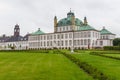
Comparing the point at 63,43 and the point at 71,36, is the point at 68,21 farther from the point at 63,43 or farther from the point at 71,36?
the point at 63,43

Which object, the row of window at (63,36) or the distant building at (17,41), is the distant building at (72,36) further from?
the distant building at (17,41)

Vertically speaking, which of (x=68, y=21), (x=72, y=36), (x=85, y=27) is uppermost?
(x=68, y=21)

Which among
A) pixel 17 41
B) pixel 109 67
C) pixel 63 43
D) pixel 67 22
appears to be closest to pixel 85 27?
pixel 67 22

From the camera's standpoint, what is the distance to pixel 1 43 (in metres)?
175

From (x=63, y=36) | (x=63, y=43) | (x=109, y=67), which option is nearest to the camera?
(x=109, y=67)

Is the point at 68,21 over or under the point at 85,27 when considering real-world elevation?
over

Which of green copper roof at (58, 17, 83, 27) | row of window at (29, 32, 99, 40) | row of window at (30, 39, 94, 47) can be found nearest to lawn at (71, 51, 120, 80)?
row of window at (30, 39, 94, 47)

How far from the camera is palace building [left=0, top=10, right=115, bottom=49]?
375 feet

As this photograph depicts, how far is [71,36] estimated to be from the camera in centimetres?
12250

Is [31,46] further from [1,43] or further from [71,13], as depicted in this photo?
[1,43]

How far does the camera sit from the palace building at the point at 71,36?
375 feet

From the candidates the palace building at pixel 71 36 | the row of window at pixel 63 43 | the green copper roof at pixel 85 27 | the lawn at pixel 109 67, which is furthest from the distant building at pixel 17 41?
the lawn at pixel 109 67

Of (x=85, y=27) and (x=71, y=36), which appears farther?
(x=71, y=36)

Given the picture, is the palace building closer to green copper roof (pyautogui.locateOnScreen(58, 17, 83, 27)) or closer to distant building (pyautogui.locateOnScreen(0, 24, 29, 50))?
green copper roof (pyautogui.locateOnScreen(58, 17, 83, 27))
